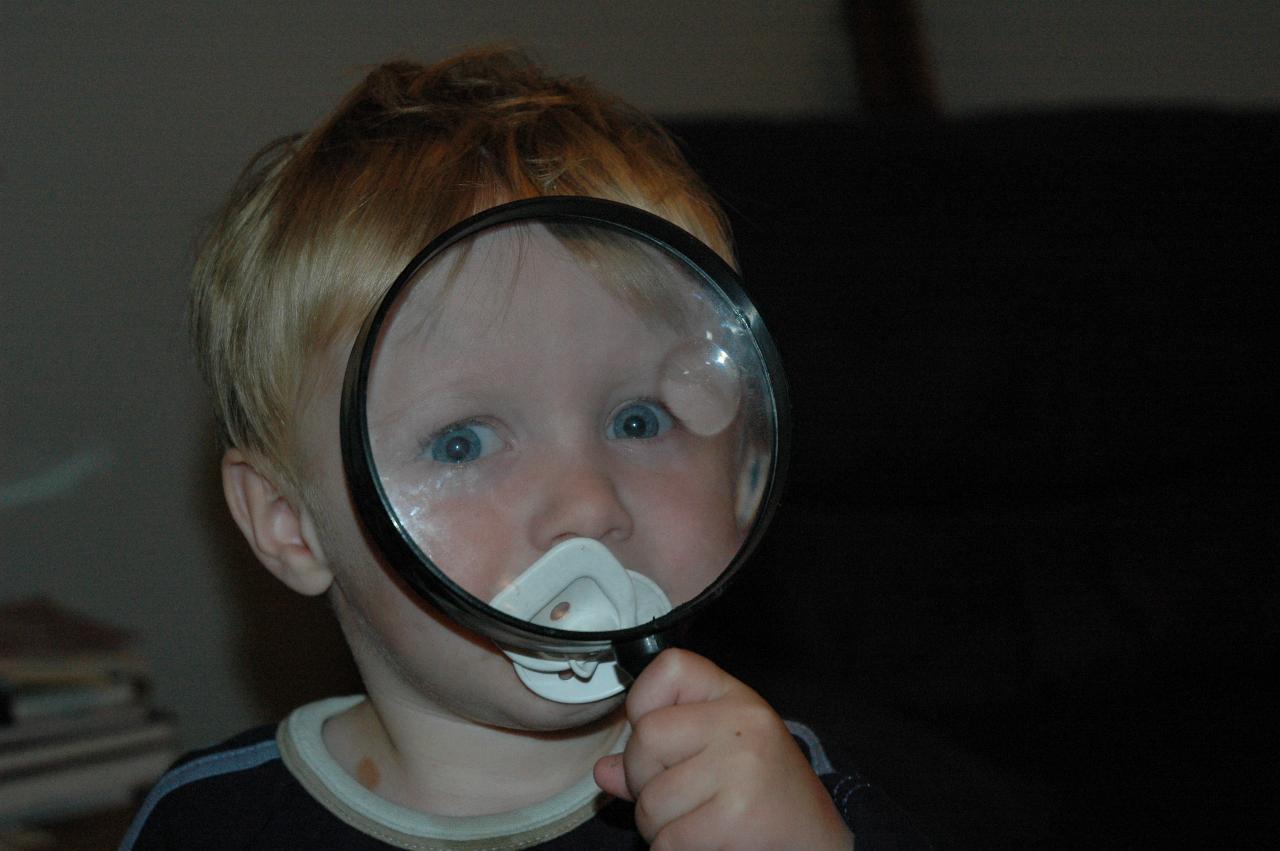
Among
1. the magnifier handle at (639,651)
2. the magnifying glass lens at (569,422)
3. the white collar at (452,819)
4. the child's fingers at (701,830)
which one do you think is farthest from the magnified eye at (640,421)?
the white collar at (452,819)

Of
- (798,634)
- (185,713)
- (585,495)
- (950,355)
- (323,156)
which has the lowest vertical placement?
(185,713)

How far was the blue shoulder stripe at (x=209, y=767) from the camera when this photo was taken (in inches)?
48.1

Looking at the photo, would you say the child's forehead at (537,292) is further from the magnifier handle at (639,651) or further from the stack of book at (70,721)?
the stack of book at (70,721)

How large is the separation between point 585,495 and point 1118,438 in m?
1.35

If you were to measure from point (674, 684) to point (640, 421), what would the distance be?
201 mm

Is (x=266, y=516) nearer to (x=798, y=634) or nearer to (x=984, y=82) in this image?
(x=798, y=634)

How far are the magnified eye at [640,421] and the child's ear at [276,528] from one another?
0.33 m

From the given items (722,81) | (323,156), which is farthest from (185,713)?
(722,81)

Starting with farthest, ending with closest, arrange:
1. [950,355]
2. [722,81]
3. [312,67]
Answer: [722,81] < [312,67] < [950,355]

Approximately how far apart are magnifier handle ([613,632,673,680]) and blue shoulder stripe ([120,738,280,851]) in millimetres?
551

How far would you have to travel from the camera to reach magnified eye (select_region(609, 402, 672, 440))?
2.93 ft

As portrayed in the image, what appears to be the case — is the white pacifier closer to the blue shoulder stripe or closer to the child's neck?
the child's neck

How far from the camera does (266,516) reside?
1152 mm

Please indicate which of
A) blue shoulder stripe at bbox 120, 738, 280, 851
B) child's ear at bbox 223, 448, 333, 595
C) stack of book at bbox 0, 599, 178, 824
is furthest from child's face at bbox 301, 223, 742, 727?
stack of book at bbox 0, 599, 178, 824
